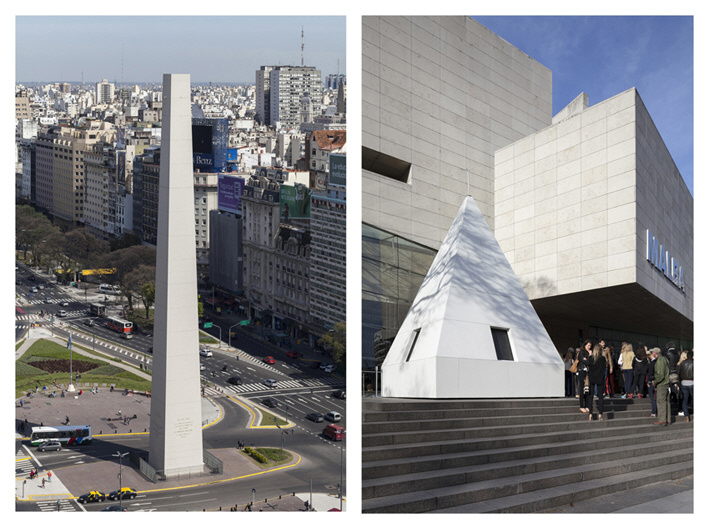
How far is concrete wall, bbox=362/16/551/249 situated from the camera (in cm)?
1667

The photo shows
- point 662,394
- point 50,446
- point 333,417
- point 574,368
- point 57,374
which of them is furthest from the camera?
point 333,417

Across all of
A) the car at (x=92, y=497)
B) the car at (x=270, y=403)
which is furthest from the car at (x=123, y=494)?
the car at (x=270, y=403)

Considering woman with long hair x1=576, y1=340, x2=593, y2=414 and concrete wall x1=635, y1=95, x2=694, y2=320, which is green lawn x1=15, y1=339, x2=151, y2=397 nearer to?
concrete wall x1=635, y1=95, x2=694, y2=320

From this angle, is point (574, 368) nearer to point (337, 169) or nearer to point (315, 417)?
point (315, 417)

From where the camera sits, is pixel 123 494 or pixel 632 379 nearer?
pixel 632 379

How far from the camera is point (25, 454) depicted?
37688 mm

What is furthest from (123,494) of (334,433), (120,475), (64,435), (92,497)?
(334,433)

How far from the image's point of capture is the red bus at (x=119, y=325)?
59219 mm

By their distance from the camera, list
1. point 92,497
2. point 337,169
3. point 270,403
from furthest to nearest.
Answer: point 337,169 < point 270,403 < point 92,497

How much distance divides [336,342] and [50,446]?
26.7 meters

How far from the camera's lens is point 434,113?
18094mm

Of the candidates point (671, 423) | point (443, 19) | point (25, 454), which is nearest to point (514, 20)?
point (443, 19)
